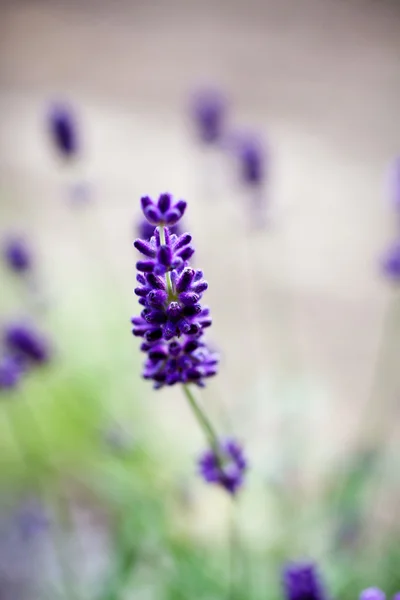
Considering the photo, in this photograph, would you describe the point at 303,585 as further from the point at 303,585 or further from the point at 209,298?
the point at 209,298

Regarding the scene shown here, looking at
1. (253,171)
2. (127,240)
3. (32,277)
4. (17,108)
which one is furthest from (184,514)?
(17,108)

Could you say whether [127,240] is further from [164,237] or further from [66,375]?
[164,237]

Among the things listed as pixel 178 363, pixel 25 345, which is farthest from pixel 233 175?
pixel 178 363

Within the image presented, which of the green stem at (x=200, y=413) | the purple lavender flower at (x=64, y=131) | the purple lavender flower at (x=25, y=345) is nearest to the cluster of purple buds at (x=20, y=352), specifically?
the purple lavender flower at (x=25, y=345)

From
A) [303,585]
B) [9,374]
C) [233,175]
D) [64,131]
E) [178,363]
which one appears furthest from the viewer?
[233,175]

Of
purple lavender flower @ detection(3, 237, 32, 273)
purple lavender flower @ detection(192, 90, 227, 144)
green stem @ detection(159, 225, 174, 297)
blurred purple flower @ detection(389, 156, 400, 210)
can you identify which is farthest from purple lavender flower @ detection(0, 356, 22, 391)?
blurred purple flower @ detection(389, 156, 400, 210)

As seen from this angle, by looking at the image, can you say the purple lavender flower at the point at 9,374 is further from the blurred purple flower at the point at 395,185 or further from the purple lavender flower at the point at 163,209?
the blurred purple flower at the point at 395,185
